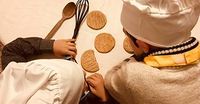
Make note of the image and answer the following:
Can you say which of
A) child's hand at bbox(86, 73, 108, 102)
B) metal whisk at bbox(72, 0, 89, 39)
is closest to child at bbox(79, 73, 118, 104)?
child's hand at bbox(86, 73, 108, 102)

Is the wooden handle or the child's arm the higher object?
the wooden handle

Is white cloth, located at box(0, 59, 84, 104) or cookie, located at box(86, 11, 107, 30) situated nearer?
white cloth, located at box(0, 59, 84, 104)

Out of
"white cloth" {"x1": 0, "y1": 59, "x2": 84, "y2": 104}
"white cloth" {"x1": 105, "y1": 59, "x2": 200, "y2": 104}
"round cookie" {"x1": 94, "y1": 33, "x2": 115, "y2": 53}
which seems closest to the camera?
"white cloth" {"x1": 0, "y1": 59, "x2": 84, "y2": 104}

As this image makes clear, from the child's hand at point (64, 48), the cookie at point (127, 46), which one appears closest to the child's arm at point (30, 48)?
the child's hand at point (64, 48)

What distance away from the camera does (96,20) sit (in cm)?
82

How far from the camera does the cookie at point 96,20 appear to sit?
2.68 ft

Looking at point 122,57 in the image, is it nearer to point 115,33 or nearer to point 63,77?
point 115,33

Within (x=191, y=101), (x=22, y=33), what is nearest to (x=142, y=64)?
(x=191, y=101)

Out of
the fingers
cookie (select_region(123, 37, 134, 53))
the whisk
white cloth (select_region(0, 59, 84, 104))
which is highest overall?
the whisk

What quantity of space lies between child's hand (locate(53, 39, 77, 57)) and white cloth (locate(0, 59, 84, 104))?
17cm

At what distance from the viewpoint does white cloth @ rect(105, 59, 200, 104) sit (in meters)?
0.69

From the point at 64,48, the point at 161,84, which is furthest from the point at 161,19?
the point at 64,48

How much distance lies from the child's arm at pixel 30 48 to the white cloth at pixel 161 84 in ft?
0.46

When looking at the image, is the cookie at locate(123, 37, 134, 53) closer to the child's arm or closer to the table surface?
the table surface
